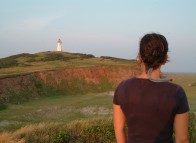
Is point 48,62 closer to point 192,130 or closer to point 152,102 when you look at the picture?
point 192,130

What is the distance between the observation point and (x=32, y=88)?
49188 millimetres

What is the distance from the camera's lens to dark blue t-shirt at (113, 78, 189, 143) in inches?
130

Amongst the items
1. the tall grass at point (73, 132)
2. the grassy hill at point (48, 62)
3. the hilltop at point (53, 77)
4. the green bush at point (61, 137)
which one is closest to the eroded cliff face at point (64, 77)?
the hilltop at point (53, 77)

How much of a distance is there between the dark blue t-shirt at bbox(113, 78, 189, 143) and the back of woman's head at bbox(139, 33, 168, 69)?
21 centimetres

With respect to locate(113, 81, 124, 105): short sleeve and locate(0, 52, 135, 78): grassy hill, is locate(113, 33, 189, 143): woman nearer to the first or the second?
locate(113, 81, 124, 105): short sleeve

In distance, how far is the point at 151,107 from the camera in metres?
3.34

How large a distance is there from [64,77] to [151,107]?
54.1 meters

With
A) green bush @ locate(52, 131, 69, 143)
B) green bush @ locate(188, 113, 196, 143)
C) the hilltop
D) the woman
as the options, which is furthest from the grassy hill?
the woman

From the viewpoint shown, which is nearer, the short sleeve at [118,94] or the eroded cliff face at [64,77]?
the short sleeve at [118,94]

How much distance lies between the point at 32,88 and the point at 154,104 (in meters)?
46.9

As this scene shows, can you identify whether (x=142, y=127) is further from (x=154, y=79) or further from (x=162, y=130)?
(x=154, y=79)

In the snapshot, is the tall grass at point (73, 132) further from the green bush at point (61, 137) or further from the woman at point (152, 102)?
the woman at point (152, 102)

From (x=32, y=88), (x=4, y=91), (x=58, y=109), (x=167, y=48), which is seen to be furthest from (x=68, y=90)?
(x=167, y=48)

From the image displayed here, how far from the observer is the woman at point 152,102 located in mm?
3312
